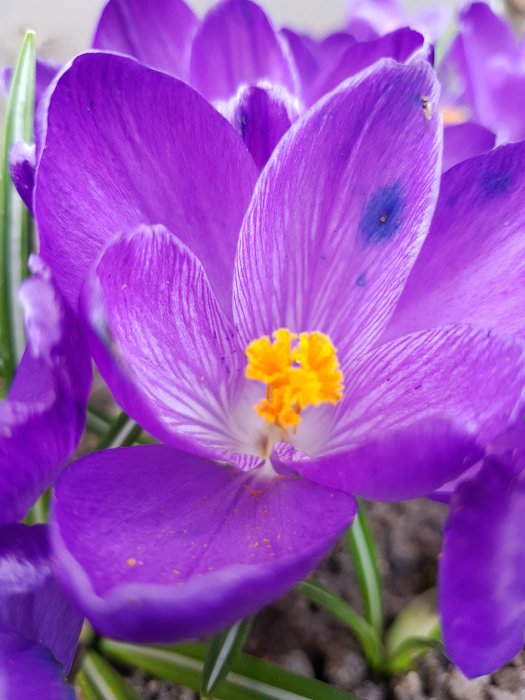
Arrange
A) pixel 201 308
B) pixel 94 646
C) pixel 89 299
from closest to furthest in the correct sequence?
1. pixel 89 299
2. pixel 201 308
3. pixel 94 646

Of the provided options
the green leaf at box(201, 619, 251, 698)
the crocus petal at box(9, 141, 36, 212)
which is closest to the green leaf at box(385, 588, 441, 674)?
the green leaf at box(201, 619, 251, 698)

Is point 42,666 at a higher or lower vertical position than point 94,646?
higher

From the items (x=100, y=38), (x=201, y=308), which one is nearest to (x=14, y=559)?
(x=201, y=308)

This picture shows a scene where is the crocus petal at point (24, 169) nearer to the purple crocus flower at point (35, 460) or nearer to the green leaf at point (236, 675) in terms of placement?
the purple crocus flower at point (35, 460)

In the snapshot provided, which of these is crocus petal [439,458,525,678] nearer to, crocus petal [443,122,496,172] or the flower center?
the flower center

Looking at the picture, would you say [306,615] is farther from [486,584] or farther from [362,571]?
[486,584]
